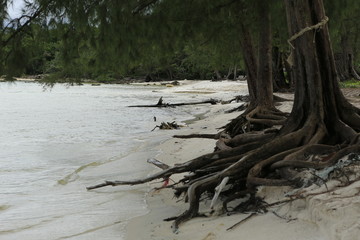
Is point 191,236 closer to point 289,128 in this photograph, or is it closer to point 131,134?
point 289,128

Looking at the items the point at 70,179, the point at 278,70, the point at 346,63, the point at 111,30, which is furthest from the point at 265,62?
the point at 346,63

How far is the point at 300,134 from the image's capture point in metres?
4.56

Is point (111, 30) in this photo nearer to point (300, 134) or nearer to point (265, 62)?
point (300, 134)

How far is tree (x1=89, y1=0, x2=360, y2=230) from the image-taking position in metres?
4.21

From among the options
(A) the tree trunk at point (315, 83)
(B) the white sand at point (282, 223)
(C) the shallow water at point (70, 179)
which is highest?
(A) the tree trunk at point (315, 83)

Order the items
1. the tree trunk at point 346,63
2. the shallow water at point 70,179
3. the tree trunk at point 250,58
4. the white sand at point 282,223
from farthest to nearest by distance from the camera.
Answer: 1. the tree trunk at point 346,63
2. the tree trunk at point 250,58
3. the shallow water at point 70,179
4. the white sand at point 282,223

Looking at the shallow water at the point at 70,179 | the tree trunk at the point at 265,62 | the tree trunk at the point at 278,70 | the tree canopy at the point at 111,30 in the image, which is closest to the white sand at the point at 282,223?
the shallow water at the point at 70,179

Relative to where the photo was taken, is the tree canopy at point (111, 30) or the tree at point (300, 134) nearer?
the tree at point (300, 134)

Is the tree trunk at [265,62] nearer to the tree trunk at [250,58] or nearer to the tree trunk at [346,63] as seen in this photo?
the tree trunk at [250,58]

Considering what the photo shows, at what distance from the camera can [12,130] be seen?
16.4 m

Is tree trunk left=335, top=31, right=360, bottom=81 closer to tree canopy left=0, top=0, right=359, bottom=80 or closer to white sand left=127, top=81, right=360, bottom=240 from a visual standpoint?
tree canopy left=0, top=0, right=359, bottom=80

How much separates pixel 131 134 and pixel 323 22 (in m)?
9.95

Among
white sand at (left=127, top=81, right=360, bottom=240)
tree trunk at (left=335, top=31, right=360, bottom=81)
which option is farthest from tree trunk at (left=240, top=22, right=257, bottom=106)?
tree trunk at (left=335, top=31, right=360, bottom=81)

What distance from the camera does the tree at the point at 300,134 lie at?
4.21 meters
